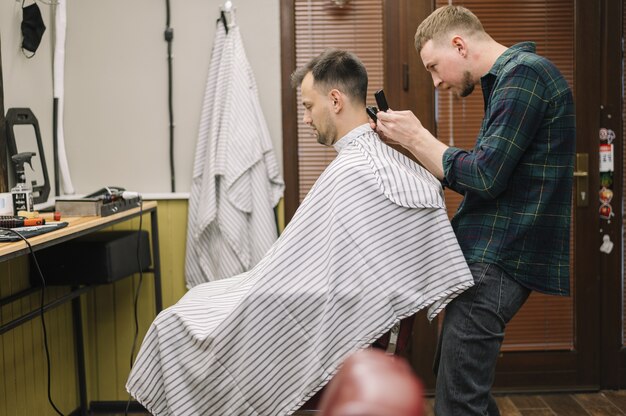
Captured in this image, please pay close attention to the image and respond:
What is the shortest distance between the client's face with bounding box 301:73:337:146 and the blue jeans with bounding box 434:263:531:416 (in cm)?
69

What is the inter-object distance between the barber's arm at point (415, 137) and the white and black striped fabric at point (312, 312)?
0.26ft

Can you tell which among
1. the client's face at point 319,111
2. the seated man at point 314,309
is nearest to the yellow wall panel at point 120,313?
the client's face at point 319,111

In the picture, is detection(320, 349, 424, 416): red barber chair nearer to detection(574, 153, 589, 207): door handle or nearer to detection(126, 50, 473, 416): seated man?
detection(126, 50, 473, 416): seated man

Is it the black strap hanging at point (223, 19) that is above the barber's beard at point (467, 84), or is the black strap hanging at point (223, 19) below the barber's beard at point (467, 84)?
above

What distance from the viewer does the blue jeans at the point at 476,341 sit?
5.56ft

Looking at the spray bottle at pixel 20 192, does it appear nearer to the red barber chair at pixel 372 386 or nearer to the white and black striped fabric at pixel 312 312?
the white and black striped fabric at pixel 312 312

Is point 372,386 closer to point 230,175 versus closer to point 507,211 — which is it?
point 507,211

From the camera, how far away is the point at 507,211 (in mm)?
1722

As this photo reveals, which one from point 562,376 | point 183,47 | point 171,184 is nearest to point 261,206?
point 171,184

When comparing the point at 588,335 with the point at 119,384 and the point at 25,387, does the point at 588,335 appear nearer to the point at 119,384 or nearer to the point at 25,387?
the point at 119,384

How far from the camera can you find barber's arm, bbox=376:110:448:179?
1803 millimetres

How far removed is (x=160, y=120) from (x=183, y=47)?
1.17 ft

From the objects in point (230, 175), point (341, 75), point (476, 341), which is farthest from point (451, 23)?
point (230, 175)

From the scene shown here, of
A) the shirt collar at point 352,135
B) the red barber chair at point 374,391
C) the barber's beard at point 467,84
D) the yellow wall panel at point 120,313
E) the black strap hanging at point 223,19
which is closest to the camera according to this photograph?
the red barber chair at point 374,391
